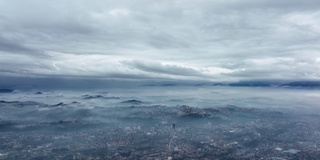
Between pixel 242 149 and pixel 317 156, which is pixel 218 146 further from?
pixel 317 156

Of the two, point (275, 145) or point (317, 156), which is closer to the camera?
point (317, 156)

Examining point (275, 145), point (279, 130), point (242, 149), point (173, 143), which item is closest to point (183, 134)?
point (173, 143)

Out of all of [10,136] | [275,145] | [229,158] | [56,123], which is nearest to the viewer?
[229,158]

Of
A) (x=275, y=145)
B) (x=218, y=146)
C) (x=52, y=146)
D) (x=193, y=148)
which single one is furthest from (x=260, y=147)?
(x=52, y=146)

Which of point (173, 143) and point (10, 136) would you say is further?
point (10, 136)

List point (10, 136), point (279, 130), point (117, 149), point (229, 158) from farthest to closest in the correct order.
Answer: point (279, 130), point (10, 136), point (117, 149), point (229, 158)

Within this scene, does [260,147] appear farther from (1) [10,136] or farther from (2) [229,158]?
(1) [10,136]

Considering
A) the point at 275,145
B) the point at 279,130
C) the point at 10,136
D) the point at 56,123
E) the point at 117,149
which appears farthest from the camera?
the point at 56,123

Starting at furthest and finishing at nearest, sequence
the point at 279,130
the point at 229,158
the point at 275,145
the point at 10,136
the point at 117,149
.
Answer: the point at 279,130
the point at 10,136
the point at 275,145
the point at 117,149
the point at 229,158
